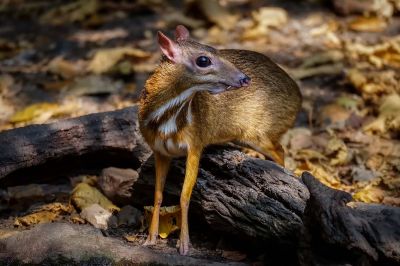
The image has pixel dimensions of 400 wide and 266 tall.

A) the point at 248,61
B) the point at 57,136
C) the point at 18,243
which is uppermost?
the point at 248,61

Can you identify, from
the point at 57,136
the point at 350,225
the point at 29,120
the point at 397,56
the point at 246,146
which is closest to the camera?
the point at 350,225

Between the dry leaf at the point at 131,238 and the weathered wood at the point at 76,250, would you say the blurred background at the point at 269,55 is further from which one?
the weathered wood at the point at 76,250

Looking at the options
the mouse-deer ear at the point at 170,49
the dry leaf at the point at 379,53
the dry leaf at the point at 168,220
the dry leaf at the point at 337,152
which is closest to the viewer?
the mouse-deer ear at the point at 170,49

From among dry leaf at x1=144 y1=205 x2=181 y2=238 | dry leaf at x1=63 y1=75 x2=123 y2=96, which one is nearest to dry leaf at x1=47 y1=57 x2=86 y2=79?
dry leaf at x1=63 y1=75 x2=123 y2=96

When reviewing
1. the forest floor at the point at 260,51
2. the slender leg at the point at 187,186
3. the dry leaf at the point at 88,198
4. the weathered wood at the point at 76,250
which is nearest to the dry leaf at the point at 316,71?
the forest floor at the point at 260,51

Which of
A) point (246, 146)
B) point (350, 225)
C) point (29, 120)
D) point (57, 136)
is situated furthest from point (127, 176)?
point (350, 225)

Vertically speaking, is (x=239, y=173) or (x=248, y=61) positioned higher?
(x=248, y=61)

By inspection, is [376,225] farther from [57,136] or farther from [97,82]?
[97,82]
